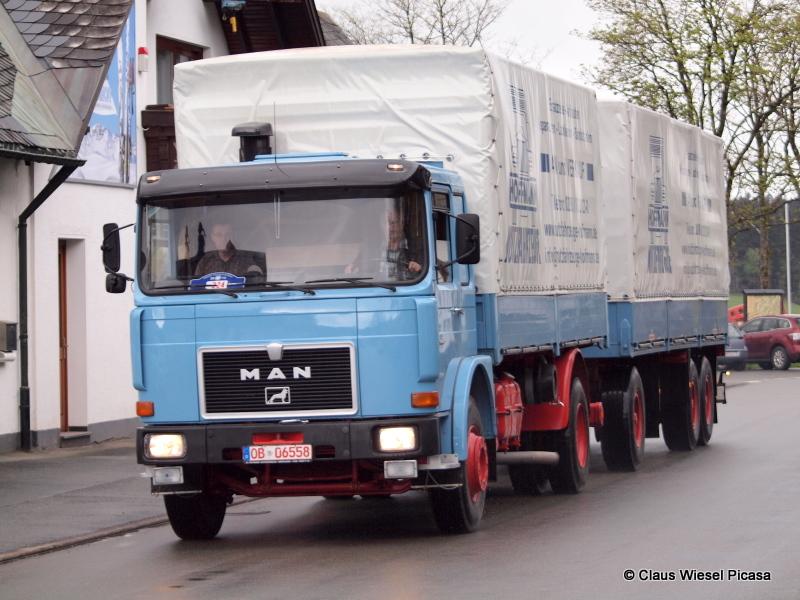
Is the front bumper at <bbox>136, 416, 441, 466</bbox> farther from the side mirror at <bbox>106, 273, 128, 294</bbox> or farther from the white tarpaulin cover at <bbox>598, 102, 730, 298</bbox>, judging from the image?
the white tarpaulin cover at <bbox>598, 102, 730, 298</bbox>

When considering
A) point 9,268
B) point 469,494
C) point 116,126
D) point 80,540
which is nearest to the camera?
point 469,494

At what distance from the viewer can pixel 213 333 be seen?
11.8 meters

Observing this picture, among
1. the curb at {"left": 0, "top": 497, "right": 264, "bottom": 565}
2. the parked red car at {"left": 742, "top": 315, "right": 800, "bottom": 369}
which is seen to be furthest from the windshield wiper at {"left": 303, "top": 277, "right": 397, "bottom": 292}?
the parked red car at {"left": 742, "top": 315, "right": 800, "bottom": 369}

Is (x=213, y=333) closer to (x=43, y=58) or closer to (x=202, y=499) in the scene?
(x=202, y=499)

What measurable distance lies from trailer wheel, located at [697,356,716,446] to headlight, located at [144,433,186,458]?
10495mm

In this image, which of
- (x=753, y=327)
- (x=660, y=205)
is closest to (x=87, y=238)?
(x=660, y=205)

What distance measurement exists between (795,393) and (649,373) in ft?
49.7

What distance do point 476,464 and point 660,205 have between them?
7791 millimetres

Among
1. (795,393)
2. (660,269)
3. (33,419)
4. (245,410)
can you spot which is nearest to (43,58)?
(33,419)

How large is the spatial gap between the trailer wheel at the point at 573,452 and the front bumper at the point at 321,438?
4003 mm

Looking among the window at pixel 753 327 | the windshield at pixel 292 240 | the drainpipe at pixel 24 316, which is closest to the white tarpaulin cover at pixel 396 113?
the windshield at pixel 292 240

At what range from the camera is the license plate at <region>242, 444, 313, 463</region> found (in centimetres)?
1157

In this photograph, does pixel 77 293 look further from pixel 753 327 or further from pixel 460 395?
pixel 753 327

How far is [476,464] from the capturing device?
12.5 metres
